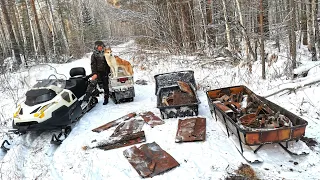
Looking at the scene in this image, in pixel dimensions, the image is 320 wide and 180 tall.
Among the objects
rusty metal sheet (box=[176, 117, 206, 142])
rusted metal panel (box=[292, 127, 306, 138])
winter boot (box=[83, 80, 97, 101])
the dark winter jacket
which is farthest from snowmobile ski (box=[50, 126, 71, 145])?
rusted metal panel (box=[292, 127, 306, 138])

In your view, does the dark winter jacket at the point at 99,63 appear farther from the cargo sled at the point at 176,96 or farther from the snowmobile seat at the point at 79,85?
the cargo sled at the point at 176,96

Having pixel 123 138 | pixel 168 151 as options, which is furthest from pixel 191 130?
pixel 123 138

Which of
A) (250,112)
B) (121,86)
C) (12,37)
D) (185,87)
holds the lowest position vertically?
(250,112)

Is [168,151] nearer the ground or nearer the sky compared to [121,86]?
nearer the ground

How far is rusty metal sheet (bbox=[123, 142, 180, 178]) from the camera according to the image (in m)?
3.91

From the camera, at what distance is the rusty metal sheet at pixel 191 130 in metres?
4.72

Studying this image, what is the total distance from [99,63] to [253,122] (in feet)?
13.7

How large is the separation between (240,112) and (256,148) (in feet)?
3.46

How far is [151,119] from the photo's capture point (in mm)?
5840

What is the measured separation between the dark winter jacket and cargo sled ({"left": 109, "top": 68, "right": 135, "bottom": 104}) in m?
0.27

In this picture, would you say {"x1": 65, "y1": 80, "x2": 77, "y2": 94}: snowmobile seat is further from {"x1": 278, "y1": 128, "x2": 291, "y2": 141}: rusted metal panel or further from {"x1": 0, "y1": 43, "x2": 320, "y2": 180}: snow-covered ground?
{"x1": 278, "y1": 128, "x2": 291, "y2": 141}: rusted metal panel

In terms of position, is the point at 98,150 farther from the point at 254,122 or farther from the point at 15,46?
the point at 15,46

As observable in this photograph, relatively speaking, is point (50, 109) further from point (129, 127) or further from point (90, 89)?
point (90, 89)

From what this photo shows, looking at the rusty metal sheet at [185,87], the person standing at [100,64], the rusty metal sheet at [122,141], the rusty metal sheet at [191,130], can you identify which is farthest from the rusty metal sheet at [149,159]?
the person standing at [100,64]
